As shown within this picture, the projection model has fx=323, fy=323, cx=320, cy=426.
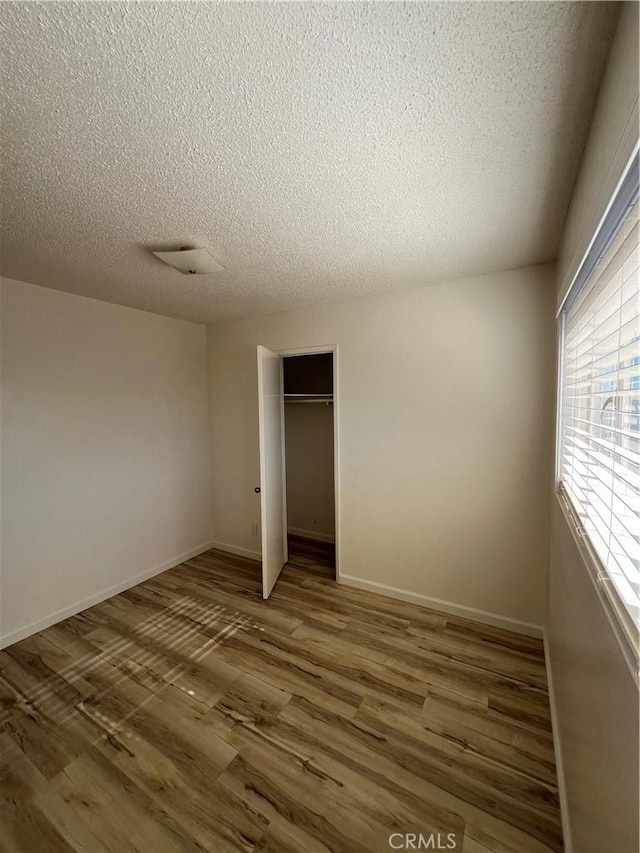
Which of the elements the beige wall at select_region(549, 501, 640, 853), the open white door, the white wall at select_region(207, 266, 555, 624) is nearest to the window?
the beige wall at select_region(549, 501, 640, 853)

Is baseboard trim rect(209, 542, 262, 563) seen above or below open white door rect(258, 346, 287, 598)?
below

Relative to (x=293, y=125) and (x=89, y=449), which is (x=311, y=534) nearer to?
(x=89, y=449)

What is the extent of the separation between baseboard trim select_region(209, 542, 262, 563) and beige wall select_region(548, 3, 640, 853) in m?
2.63

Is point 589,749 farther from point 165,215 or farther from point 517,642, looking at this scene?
point 165,215

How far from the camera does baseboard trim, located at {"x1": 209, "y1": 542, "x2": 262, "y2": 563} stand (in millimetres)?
3418

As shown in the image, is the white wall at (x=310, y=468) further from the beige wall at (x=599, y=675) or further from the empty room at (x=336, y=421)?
the beige wall at (x=599, y=675)

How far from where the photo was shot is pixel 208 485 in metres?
3.66

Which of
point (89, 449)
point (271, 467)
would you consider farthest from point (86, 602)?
point (271, 467)

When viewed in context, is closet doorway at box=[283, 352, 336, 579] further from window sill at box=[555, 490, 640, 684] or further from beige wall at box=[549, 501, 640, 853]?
window sill at box=[555, 490, 640, 684]

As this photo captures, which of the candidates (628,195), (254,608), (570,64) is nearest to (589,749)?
(628,195)

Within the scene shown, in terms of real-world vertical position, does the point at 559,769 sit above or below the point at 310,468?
below

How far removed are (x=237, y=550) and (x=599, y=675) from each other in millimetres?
3215

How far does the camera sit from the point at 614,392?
0.85 m

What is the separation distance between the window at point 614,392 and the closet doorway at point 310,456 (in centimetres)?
263
